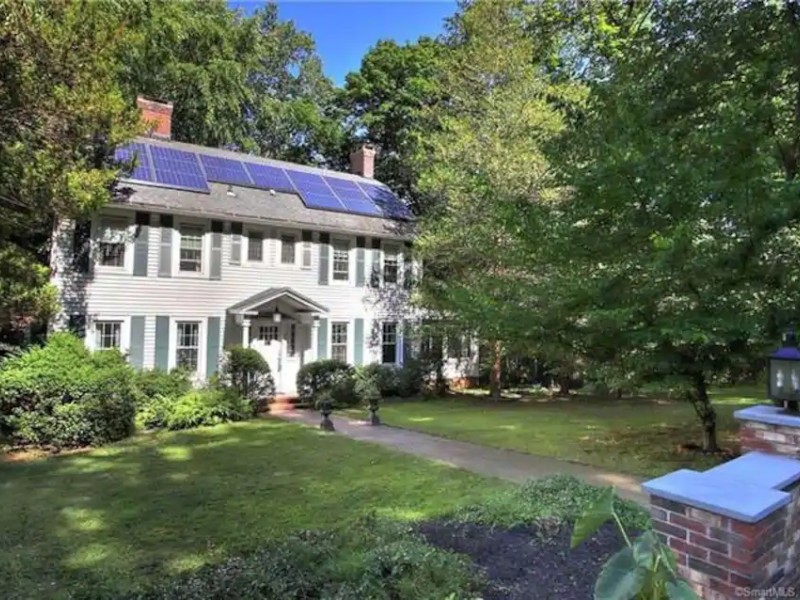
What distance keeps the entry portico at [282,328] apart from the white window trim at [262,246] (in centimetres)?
86

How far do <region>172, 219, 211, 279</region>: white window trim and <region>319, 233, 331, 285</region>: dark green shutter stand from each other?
3325 millimetres

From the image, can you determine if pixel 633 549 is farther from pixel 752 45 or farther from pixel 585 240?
pixel 752 45

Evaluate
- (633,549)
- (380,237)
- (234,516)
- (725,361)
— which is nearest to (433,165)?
(380,237)

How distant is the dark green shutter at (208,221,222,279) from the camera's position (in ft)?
48.3

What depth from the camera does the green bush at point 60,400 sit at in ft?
32.7

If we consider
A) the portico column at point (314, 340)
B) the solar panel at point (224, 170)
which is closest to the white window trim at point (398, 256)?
the portico column at point (314, 340)

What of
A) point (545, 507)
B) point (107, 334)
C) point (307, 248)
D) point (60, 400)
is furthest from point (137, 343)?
point (545, 507)

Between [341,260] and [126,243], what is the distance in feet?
19.9

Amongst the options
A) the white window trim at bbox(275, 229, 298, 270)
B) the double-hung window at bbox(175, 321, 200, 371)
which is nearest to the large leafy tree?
the white window trim at bbox(275, 229, 298, 270)

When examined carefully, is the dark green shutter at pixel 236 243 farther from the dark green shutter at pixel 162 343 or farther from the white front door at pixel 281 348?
the dark green shutter at pixel 162 343

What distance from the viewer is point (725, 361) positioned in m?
7.76

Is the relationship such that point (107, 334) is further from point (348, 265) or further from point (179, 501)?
point (179, 501)

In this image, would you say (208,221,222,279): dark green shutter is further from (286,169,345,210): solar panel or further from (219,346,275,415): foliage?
(286,169,345,210): solar panel

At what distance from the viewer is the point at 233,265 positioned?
15.1m
